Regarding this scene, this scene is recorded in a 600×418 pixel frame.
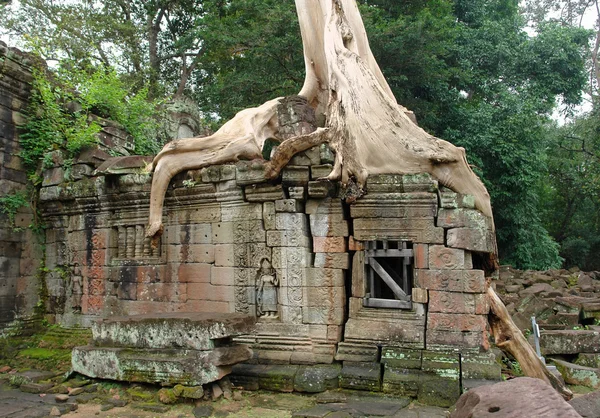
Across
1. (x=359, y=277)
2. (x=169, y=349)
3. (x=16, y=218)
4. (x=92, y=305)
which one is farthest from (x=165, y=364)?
(x=16, y=218)

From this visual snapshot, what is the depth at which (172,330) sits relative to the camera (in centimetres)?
484

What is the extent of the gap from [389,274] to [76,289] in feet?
15.4

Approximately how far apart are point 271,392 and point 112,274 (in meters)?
3.04

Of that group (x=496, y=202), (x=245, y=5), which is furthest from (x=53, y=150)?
(x=496, y=202)

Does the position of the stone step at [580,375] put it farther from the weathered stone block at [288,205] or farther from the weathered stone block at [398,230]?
the weathered stone block at [288,205]

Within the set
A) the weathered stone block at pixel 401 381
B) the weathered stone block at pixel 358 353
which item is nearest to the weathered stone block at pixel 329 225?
the weathered stone block at pixel 358 353

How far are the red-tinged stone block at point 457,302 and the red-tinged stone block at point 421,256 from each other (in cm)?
29

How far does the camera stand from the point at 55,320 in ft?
24.0

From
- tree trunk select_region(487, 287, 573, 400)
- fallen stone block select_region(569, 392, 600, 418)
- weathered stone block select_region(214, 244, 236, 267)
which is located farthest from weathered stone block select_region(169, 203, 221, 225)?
fallen stone block select_region(569, 392, 600, 418)

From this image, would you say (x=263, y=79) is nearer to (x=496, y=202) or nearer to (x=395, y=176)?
(x=496, y=202)

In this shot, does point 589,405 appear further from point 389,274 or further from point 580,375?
point 389,274

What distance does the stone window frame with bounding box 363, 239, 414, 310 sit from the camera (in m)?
5.30

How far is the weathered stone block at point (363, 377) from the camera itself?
15.8 feet

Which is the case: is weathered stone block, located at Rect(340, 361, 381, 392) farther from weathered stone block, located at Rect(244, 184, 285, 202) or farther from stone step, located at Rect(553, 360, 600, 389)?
stone step, located at Rect(553, 360, 600, 389)
